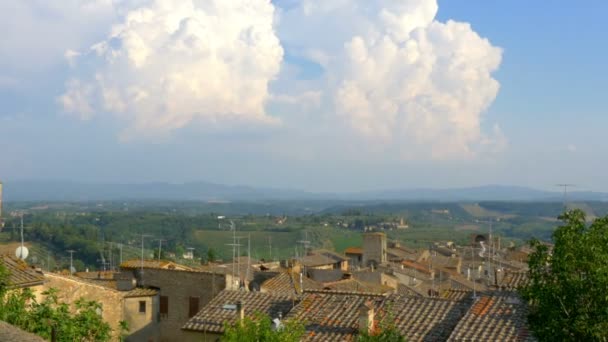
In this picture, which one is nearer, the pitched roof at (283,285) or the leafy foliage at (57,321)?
the leafy foliage at (57,321)

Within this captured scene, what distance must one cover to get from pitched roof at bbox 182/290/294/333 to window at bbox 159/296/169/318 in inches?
174

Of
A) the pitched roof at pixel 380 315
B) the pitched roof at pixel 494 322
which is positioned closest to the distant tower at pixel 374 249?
the pitched roof at pixel 380 315

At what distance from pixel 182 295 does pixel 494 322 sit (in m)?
13.4

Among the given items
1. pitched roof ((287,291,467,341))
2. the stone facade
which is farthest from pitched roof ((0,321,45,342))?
the stone facade

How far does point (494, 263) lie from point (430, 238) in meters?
87.6

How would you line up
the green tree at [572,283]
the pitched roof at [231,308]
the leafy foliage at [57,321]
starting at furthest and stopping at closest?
1. the pitched roof at [231,308]
2. the leafy foliage at [57,321]
3. the green tree at [572,283]

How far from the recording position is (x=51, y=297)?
1459 cm

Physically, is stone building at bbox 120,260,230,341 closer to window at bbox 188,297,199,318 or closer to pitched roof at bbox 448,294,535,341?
window at bbox 188,297,199,318

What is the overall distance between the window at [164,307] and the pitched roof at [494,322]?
42.9ft

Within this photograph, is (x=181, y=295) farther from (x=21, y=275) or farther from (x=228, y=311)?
(x=21, y=275)

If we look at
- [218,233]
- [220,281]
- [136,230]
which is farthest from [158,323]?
[136,230]

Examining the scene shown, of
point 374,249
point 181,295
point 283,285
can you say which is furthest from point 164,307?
point 374,249

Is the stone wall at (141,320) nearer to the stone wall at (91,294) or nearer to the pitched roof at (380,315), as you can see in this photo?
the stone wall at (91,294)

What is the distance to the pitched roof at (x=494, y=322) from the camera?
18.2 meters
